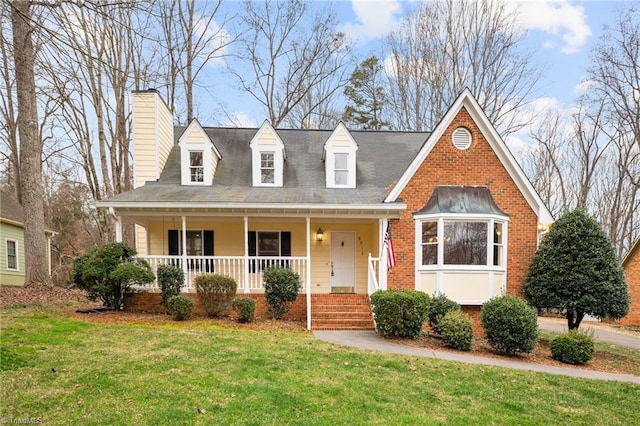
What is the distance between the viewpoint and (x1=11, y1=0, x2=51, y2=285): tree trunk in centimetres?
1115

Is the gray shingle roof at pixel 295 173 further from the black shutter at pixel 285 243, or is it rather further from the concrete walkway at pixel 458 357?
the concrete walkway at pixel 458 357

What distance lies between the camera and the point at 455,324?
8.28 metres

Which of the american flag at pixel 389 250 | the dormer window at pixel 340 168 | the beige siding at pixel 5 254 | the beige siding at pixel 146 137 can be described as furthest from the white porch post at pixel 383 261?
the beige siding at pixel 5 254

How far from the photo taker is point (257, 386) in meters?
5.10

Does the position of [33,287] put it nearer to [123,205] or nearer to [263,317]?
[123,205]

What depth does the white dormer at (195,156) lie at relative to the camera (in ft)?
41.0

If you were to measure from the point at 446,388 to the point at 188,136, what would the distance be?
10.9 m

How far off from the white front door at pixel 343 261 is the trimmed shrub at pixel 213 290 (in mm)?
4014

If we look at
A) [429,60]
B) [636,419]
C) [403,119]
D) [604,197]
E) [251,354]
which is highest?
[429,60]

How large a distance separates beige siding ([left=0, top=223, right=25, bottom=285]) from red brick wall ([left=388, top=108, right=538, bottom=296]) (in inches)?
772

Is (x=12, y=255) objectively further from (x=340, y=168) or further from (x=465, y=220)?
(x=465, y=220)

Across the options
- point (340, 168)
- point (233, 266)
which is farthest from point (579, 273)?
point (233, 266)

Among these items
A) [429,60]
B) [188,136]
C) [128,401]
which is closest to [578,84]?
[429,60]

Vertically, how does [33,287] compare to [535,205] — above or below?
below
